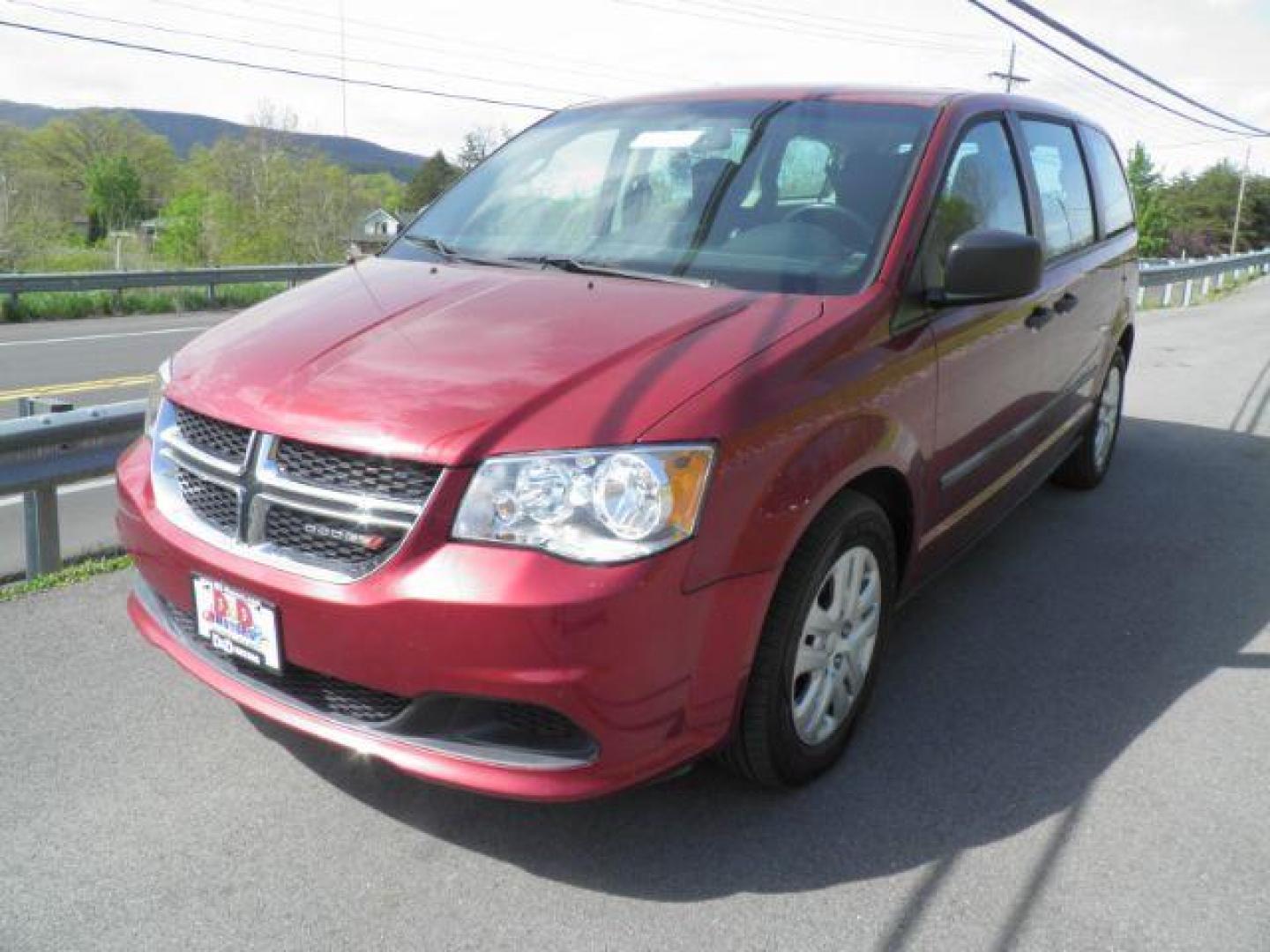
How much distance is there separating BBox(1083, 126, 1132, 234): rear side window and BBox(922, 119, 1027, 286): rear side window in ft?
5.09

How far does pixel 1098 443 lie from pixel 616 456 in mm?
4362

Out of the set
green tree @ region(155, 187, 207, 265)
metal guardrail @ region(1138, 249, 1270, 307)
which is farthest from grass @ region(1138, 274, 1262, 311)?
green tree @ region(155, 187, 207, 265)

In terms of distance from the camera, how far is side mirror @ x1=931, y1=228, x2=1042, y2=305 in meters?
3.01

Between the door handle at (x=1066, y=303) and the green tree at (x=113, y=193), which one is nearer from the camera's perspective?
the door handle at (x=1066, y=303)

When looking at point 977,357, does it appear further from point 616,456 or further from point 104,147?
point 104,147

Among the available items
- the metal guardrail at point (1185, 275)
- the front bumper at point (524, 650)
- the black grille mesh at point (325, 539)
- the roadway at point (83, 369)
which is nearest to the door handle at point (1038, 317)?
the front bumper at point (524, 650)

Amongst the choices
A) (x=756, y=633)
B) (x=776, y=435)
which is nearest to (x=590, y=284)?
(x=776, y=435)

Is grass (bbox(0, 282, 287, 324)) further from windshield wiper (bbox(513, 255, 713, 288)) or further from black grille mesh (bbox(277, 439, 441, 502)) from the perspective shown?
black grille mesh (bbox(277, 439, 441, 502))

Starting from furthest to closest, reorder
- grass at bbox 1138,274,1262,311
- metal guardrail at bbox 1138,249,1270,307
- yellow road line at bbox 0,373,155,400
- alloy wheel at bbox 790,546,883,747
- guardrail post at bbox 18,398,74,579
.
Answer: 1. grass at bbox 1138,274,1262,311
2. metal guardrail at bbox 1138,249,1270,307
3. yellow road line at bbox 0,373,155,400
4. guardrail post at bbox 18,398,74,579
5. alloy wheel at bbox 790,546,883,747

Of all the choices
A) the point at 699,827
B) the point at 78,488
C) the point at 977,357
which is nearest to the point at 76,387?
the point at 78,488

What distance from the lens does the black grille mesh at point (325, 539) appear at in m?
2.27

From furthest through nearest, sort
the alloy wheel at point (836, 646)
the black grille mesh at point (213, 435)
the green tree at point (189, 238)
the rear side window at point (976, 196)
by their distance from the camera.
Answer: the green tree at point (189, 238)
the rear side window at point (976, 196)
the alloy wheel at point (836, 646)
the black grille mesh at point (213, 435)

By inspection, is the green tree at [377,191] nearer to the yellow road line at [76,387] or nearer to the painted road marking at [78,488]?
the yellow road line at [76,387]

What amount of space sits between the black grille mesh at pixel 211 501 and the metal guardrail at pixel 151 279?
12985mm
